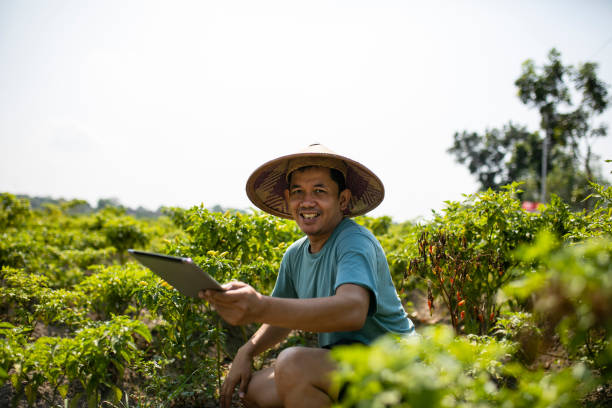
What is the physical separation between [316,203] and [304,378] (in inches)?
36.4

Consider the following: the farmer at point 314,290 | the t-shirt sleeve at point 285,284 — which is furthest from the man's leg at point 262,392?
the t-shirt sleeve at point 285,284

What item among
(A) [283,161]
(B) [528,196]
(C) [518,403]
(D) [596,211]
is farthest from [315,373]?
(B) [528,196]

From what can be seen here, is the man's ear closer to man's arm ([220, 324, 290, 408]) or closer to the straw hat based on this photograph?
the straw hat

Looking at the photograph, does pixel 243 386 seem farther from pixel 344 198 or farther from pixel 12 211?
pixel 12 211

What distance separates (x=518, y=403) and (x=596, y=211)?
1.91 meters

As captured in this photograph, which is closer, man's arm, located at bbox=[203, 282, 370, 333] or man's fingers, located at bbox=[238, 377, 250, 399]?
man's arm, located at bbox=[203, 282, 370, 333]

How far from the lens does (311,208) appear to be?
210cm

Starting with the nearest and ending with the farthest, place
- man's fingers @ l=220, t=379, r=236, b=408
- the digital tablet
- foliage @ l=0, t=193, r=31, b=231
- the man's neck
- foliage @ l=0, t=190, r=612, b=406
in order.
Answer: the digital tablet → foliage @ l=0, t=190, r=612, b=406 → man's fingers @ l=220, t=379, r=236, b=408 → the man's neck → foliage @ l=0, t=193, r=31, b=231

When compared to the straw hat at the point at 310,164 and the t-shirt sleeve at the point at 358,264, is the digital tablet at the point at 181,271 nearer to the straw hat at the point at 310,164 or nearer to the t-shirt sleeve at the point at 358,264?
the t-shirt sleeve at the point at 358,264

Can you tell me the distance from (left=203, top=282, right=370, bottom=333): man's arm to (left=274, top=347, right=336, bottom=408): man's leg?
0.33 meters

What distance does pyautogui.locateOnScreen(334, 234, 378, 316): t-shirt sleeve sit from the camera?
5.23 ft

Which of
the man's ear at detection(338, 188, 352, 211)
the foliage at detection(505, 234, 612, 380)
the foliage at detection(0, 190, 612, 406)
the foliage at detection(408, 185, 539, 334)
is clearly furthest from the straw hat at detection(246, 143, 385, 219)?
the foliage at detection(505, 234, 612, 380)

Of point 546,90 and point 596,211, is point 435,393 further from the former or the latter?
point 546,90

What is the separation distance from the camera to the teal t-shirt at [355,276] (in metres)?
1.65
